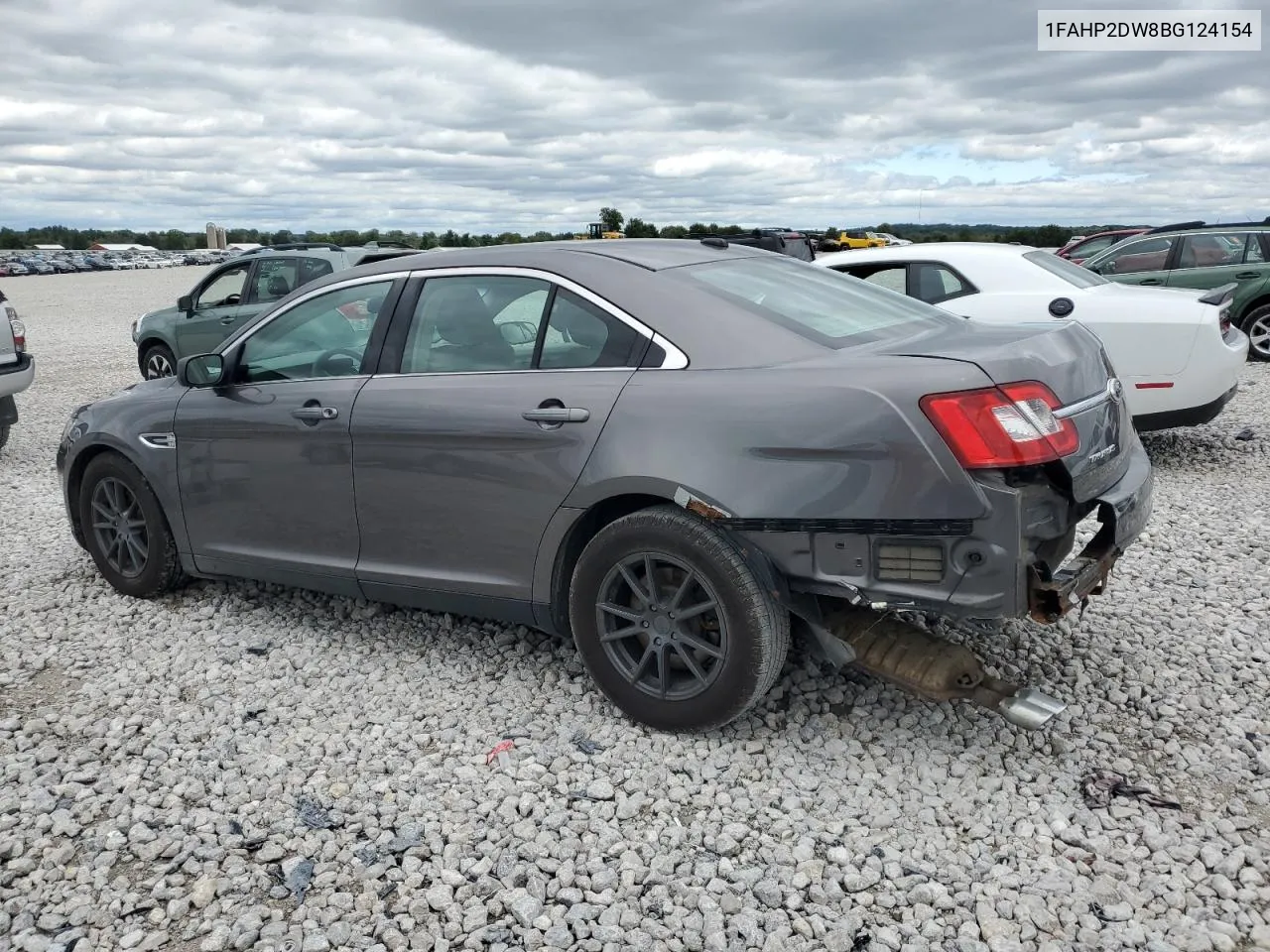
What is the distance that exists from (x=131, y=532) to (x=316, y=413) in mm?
1555

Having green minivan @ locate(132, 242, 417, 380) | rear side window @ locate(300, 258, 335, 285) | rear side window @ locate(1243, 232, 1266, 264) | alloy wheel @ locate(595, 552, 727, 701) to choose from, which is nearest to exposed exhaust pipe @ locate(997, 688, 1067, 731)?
alloy wheel @ locate(595, 552, 727, 701)

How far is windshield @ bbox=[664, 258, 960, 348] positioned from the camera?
3.70 m

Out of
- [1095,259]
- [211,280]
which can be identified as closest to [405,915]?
[211,280]

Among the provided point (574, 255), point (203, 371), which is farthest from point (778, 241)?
point (203, 371)

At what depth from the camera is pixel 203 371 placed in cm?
474

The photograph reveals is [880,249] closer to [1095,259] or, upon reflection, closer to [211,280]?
[1095,259]

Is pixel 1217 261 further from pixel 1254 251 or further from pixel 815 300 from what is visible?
pixel 815 300

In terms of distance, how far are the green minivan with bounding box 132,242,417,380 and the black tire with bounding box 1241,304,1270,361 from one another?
32.7 feet

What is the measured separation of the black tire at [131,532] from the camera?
5094mm

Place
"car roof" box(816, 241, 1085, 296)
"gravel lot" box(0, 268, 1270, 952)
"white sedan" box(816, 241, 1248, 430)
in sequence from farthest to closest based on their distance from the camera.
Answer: "car roof" box(816, 241, 1085, 296) → "white sedan" box(816, 241, 1248, 430) → "gravel lot" box(0, 268, 1270, 952)

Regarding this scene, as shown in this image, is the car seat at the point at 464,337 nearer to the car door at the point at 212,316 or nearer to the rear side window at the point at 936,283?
the rear side window at the point at 936,283

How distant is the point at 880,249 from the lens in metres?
8.09

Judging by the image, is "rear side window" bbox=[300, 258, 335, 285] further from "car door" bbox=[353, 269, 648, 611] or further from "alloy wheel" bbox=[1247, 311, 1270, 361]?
"alloy wheel" bbox=[1247, 311, 1270, 361]

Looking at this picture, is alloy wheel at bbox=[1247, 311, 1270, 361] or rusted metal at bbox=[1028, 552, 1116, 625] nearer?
rusted metal at bbox=[1028, 552, 1116, 625]
